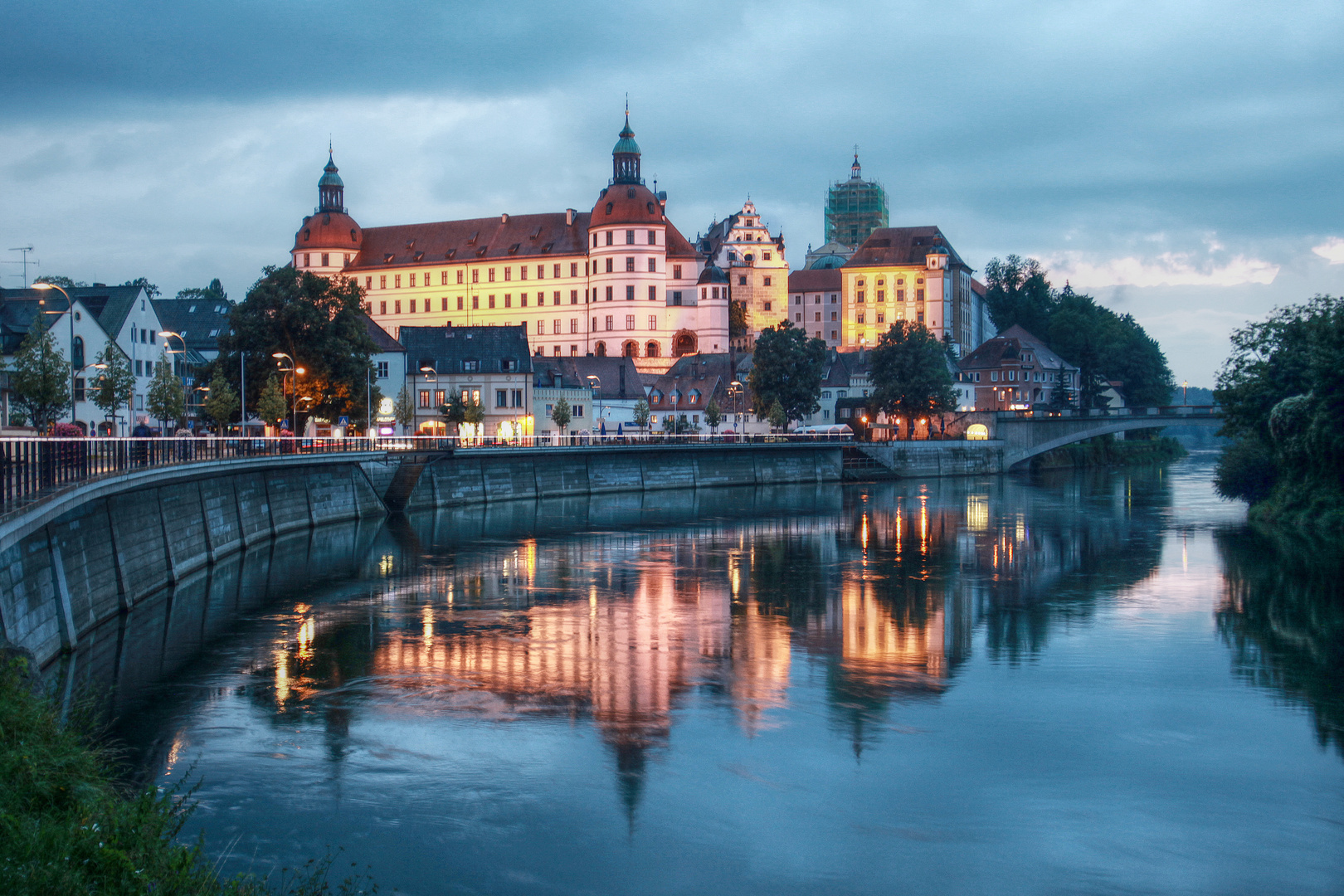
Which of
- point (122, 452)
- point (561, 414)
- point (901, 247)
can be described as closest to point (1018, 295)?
point (901, 247)

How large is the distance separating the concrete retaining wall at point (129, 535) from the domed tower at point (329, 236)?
10423cm

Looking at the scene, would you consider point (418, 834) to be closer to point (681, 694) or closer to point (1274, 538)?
point (681, 694)

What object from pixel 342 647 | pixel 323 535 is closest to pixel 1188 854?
pixel 342 647

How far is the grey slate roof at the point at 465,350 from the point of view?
100688 mm

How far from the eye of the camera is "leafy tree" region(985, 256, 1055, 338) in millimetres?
173875

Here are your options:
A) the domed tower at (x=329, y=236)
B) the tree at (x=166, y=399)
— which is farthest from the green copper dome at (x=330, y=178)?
the tree at (x=166, y=399)

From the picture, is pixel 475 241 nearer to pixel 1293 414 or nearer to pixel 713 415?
pixel 713 415

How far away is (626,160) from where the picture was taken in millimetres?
144375

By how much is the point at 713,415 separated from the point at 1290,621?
3126 inches

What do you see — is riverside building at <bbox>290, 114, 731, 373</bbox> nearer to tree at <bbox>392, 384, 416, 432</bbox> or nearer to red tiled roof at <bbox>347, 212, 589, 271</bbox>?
red tiled roof at <bbox>347, 212, 589, 271</bbox>

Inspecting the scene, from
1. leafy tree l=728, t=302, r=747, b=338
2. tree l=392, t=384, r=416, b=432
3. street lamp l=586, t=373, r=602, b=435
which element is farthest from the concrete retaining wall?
leafy tree l=728, t=302, r=747, b=338

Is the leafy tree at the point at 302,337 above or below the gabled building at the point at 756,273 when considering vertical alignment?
below

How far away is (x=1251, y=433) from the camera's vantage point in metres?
58.9

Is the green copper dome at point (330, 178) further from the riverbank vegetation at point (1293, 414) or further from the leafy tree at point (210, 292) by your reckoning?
the riverbank vegetation at point (1293, 414)
